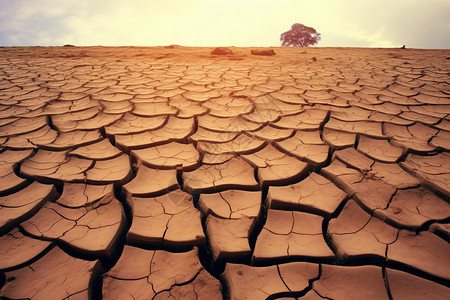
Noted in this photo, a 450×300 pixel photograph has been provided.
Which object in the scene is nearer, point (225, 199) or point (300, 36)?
point (225, 199)

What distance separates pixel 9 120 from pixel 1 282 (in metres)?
1.68

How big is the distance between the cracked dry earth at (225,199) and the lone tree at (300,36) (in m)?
18.8

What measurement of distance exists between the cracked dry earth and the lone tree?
1883 cm

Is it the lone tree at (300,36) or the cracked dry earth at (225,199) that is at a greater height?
the lone tree at (300,36)

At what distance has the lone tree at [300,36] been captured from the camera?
730 inches

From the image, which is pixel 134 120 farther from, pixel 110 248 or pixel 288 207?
pixel 288 207

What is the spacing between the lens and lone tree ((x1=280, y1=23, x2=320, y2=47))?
18.5 metres

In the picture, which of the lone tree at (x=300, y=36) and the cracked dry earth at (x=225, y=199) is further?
the lone tree at (x=300, y=36)

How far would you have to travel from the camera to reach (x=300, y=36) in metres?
18.8

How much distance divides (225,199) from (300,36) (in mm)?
20925

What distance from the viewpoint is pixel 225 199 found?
3.66ft

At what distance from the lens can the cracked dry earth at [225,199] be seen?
30.3 inches

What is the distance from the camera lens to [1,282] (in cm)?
76

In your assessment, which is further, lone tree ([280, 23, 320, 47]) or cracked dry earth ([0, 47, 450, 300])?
lone tree ([280, 23, 320, 47])
